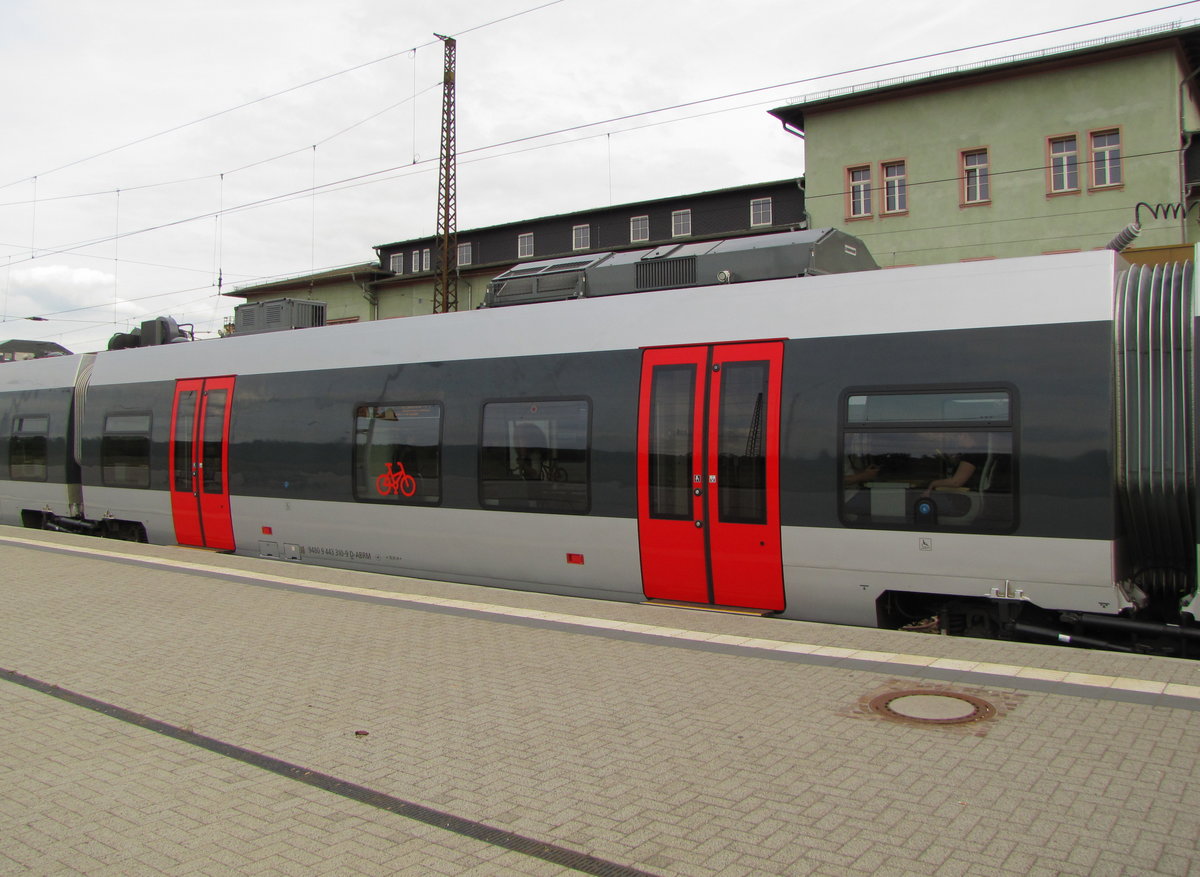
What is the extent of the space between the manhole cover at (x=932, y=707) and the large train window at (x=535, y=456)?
3.97 m

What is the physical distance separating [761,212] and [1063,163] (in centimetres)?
1399

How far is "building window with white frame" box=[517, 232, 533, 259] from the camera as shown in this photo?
50062 millimetres

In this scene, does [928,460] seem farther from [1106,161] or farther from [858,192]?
[858,192]

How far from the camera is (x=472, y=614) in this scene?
820cm

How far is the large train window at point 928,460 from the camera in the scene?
689cm

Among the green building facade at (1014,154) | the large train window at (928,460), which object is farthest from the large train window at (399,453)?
the green building facade at (1014,154)

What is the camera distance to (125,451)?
14086mm

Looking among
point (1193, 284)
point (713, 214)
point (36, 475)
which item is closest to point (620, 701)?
point (1193, 284)

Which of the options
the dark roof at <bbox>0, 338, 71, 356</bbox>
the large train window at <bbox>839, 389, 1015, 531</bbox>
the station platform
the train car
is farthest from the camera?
the dark roof at <bbox>0, 338, 71, 356</bbox>

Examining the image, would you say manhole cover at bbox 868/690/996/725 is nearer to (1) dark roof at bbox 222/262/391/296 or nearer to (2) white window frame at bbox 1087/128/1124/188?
(2) white window frame at bbox 1087/128/1124/188

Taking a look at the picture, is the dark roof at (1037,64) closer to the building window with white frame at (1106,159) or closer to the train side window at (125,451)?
the building window with white frame at (1106,159)

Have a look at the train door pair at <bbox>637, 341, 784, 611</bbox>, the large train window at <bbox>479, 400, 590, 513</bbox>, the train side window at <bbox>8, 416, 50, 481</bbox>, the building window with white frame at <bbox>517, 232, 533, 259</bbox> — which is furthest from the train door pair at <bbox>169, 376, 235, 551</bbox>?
the building window with white frame at <bbox>517, 232, 533, 259</bbox>

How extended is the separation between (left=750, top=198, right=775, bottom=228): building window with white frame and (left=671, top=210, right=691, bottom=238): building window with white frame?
365cm

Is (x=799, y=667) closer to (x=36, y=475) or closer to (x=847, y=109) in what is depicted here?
(x=36, y=475)
